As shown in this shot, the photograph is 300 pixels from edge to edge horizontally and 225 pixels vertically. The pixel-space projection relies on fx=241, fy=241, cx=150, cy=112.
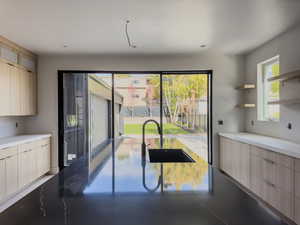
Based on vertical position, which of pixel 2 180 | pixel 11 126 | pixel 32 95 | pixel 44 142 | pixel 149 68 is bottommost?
pixel 2 180

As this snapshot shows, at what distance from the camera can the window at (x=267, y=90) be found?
432 cm

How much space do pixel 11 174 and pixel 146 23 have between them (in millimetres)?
3046

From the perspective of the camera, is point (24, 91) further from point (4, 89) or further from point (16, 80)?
point (4, 89)

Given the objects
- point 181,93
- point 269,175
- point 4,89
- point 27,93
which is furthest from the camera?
point 181,93

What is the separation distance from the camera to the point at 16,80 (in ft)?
14.7

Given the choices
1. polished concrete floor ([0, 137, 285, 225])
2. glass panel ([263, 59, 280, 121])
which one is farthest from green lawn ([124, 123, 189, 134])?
polished concrete floor ([0, 137, 285, 225])

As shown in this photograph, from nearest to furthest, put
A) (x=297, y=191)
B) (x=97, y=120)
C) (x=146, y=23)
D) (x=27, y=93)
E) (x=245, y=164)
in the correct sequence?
(x=297, y=191), (x=146, y=23), (x=245, y=164), (x=27, y=93), (x=97, y=120)

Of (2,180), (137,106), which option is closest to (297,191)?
(137,106)

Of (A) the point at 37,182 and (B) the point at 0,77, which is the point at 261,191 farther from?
(B) the point at 0,77

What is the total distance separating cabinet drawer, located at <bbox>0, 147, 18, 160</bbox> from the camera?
3.44m

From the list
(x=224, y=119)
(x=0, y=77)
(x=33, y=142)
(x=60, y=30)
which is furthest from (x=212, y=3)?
(x=33, y=142)

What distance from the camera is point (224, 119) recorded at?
17.6ft

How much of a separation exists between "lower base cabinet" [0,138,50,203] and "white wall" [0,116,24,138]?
0.59 m

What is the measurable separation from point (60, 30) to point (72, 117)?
2.32 m
